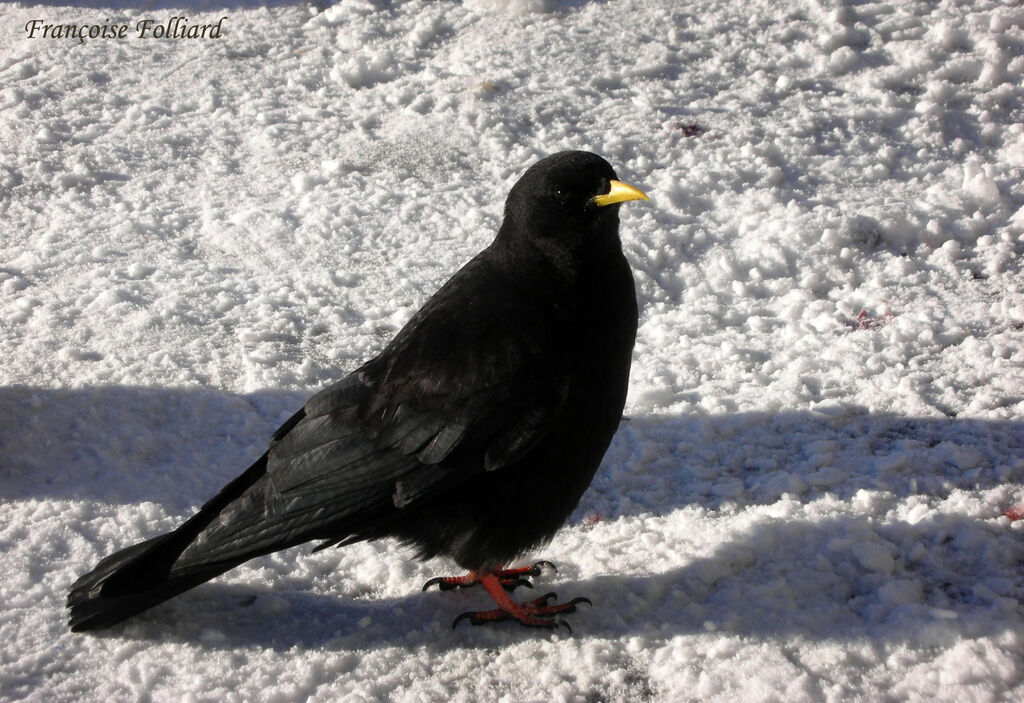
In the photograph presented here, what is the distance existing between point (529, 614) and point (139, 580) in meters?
1.28

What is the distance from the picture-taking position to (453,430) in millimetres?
2947

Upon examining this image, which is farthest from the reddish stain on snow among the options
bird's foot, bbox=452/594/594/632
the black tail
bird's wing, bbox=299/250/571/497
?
the black tail

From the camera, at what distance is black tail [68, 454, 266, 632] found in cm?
289

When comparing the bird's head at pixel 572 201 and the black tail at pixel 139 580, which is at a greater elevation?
the bird's head at pixel 572 201

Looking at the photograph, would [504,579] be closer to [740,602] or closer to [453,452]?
[453,452]

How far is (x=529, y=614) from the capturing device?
10.2 ft

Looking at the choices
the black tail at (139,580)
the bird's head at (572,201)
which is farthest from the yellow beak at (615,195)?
the black tail at (139,580)

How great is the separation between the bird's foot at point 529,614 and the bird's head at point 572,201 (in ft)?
4.13

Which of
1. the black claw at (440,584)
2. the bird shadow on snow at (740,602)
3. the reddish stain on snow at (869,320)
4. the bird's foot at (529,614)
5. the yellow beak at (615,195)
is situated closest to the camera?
the bird shadow on snow at (740,602)

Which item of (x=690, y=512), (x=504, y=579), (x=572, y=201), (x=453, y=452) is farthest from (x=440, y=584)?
(x=572, y=201)

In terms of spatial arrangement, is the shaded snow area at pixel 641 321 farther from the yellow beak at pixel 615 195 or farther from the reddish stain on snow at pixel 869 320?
the yellow beak at pixel 615 195

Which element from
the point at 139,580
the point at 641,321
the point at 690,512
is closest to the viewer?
the point at 139,580

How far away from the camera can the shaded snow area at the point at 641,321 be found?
2.87 metres

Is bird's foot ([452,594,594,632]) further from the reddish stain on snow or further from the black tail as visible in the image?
the reddish stain on snow
